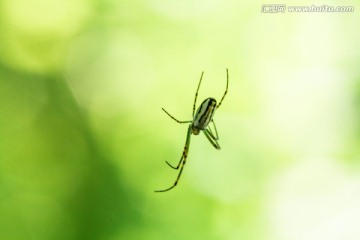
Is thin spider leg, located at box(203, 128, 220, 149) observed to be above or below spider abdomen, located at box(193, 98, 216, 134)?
below

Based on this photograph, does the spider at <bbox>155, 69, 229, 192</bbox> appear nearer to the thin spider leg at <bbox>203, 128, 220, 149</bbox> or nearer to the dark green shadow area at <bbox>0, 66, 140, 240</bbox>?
the thin spider leg at <bbox>203, 128, 220, 149</bbox>

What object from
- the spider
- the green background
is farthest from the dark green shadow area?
the spider

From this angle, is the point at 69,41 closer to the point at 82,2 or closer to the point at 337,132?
the point at 82,2

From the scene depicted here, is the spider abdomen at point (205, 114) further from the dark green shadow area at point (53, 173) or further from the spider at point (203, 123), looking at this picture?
the dark green shadow area at point (53, 173)

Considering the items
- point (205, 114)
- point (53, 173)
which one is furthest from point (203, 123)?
point (53, 173)

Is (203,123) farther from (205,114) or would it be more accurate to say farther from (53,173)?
(53,173)

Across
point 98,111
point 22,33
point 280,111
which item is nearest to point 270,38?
point 280,111
